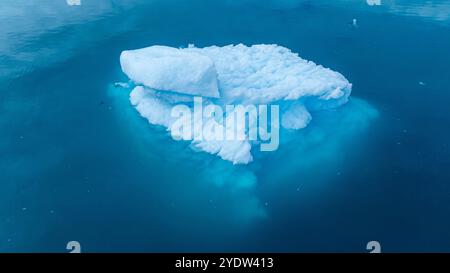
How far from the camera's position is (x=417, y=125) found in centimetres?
1227

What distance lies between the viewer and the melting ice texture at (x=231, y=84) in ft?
36.2

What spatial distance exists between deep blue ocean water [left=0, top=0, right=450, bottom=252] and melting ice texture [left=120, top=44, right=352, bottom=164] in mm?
408

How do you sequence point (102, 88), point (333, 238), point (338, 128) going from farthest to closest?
point (102, 88), point (338, 128), point (333, 238)

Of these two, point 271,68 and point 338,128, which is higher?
point 271,68

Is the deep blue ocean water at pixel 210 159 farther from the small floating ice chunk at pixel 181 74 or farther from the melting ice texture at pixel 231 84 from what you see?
the small floating ice chunk at pixel 181 74

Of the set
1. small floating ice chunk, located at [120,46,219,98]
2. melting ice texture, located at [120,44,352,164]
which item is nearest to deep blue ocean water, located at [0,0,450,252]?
melting ice texture, located at [120,44,352,164]

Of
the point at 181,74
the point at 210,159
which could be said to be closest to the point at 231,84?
the point at 181,74

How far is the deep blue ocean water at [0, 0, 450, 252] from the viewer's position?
9070 mm

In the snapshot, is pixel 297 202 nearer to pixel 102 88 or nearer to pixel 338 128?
pixel 338 128

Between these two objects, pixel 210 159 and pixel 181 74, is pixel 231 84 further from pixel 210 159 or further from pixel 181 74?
pixel 210 159

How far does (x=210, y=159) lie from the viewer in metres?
10.7

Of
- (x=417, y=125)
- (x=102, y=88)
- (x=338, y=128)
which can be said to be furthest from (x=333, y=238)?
(x=102, y=88)

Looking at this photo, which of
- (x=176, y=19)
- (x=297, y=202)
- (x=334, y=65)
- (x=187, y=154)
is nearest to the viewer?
(x=297, y=202)

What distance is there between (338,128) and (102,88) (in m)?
7.63
